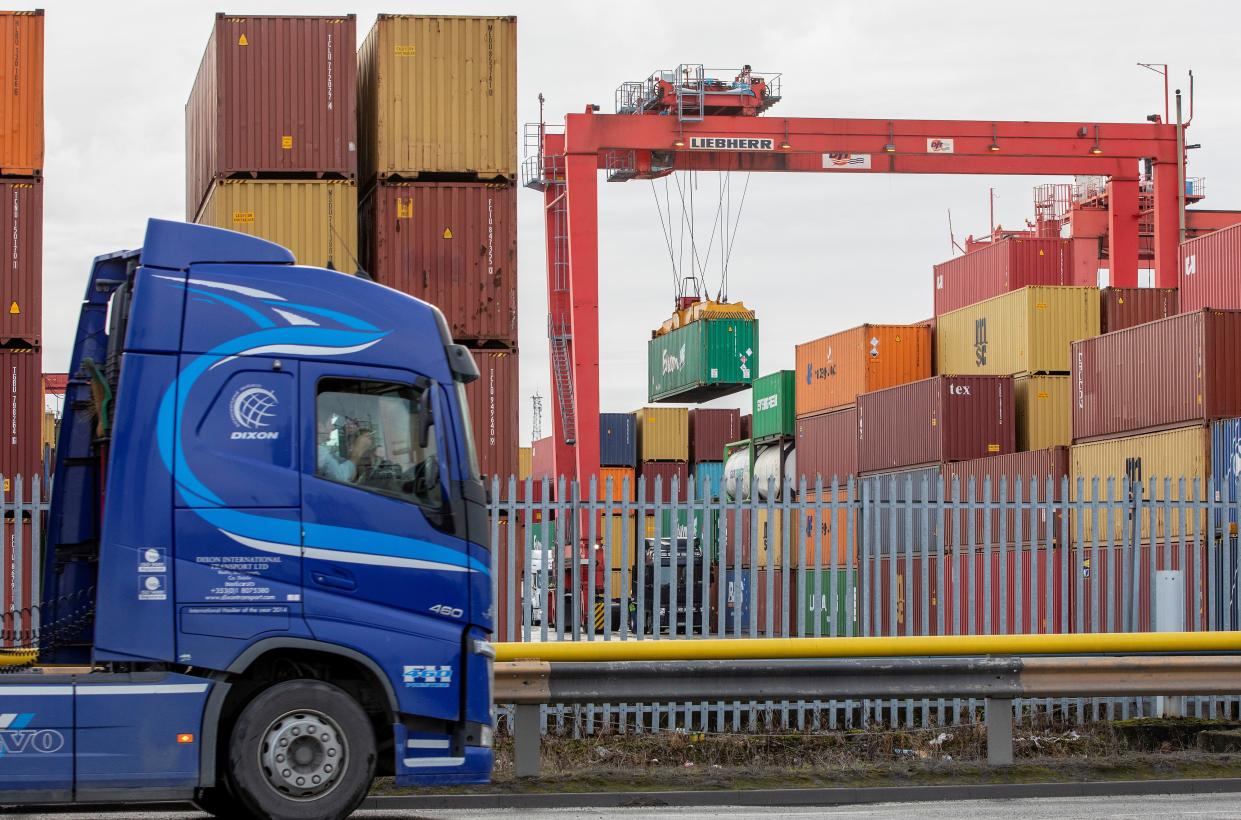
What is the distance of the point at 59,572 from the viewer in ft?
28.2

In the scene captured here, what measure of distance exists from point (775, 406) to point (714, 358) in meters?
2.01

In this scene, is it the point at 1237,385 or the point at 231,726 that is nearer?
the point at 231,726

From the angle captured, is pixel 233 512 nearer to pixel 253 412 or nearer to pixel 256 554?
pixel 256 554

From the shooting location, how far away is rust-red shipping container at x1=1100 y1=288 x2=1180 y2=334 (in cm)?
3170

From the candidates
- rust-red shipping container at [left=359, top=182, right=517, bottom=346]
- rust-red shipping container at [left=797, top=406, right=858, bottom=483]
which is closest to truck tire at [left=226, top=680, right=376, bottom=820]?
rust-red shipping container at [left=359, top=182, right=517, bottom=346]

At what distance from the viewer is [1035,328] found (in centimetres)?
3081

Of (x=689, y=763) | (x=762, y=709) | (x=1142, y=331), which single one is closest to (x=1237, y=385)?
(x=1142, y=331)

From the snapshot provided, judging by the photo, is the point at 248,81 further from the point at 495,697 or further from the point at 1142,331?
the point at 1142,331

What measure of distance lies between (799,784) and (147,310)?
5136mm

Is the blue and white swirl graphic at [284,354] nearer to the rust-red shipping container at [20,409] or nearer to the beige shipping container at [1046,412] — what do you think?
the rust-red shipping container at [20,409]

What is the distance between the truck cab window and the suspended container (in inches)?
1200

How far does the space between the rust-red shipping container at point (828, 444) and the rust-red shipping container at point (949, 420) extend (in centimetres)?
176

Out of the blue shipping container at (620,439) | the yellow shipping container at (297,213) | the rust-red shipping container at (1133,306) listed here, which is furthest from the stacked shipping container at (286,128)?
the blue shipping container at (620,439)

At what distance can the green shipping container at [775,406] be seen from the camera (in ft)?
129
